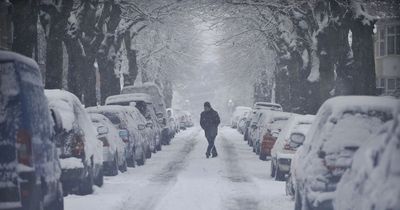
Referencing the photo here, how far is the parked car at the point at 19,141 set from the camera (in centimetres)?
825

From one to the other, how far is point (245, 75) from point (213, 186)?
53.1 metres

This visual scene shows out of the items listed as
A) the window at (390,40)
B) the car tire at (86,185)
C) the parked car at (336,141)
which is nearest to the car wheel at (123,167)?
the car tire at (86,185)

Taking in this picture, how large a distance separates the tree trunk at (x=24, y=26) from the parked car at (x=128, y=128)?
224cm

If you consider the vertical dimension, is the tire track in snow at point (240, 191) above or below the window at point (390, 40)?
below

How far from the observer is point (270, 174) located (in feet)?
63.1

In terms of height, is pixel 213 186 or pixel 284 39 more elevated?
pixel 284 39

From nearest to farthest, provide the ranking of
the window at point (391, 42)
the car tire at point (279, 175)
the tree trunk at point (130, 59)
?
the car tire at point (279, 175)
the tree trunk at point (130, 59)
the window at point (391, 42)

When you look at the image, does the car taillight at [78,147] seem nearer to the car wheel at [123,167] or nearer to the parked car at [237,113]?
the car wheel at [123,167]

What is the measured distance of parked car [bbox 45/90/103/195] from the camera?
1352cm

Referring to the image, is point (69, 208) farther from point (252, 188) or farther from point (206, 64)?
point (206, 64)

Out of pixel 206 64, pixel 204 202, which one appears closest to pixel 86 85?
pixel 204 202

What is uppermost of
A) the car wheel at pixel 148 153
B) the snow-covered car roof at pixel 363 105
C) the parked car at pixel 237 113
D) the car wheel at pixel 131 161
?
the snow-covered car roof at pixel 363 105

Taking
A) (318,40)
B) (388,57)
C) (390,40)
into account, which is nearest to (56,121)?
(318,40)

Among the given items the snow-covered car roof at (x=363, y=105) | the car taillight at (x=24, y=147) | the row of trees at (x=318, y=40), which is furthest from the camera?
the row of trees at (x=318, y=40)
